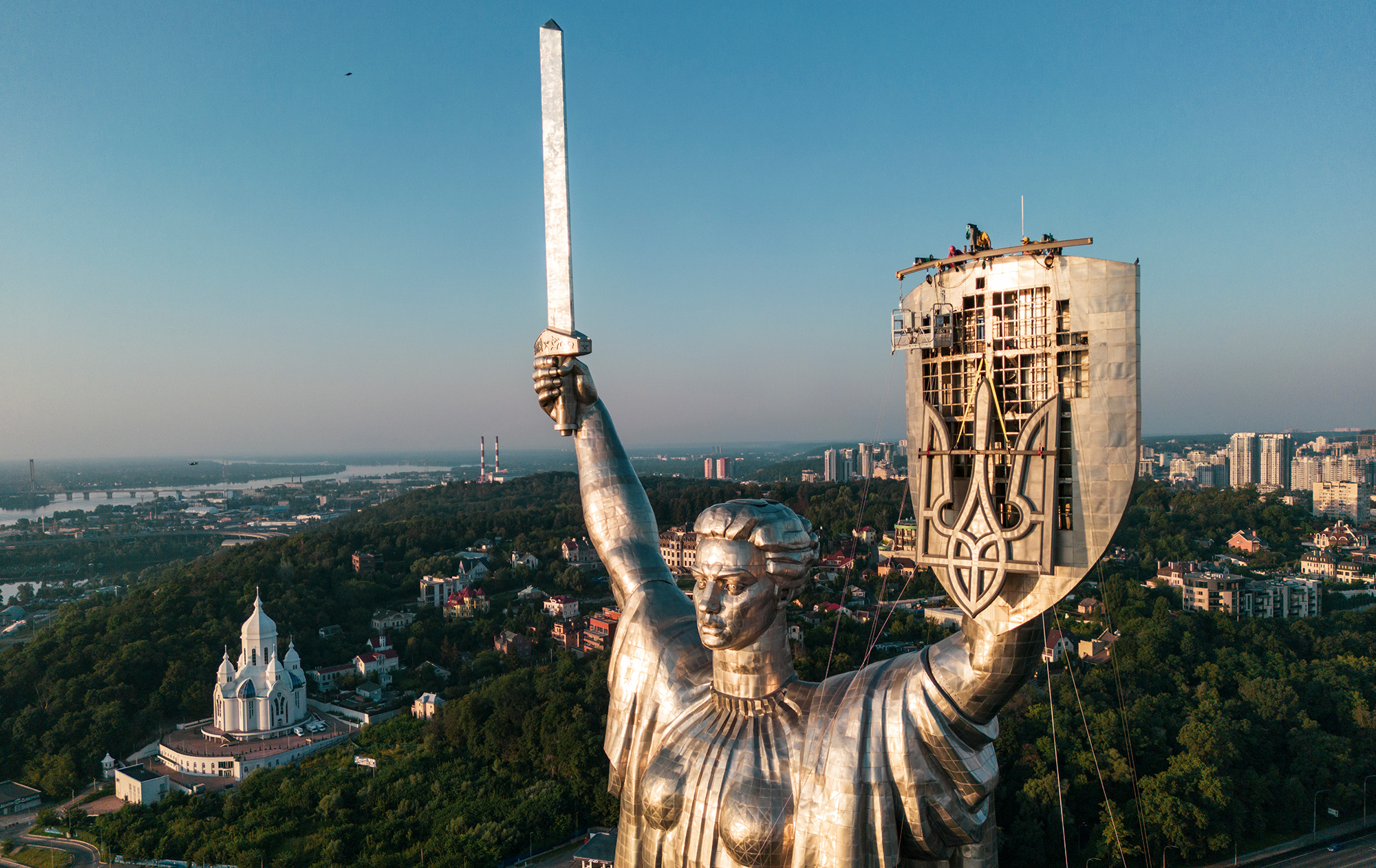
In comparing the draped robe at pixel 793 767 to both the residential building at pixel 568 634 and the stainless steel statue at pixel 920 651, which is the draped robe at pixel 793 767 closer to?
the stainless steel statue at pixel 920 651

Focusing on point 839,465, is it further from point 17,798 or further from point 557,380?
point 557,380

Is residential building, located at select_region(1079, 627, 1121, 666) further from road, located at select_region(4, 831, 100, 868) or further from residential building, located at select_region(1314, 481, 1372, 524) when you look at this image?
residential building, located at select_region(1314, 481, 1372, 524)

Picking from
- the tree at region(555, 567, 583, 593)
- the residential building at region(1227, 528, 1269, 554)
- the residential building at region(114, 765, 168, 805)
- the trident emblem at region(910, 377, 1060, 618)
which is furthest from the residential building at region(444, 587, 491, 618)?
the residential building at region(1227, 528, 1269, 554)

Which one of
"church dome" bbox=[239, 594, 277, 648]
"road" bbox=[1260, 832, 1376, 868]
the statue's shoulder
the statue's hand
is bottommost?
"road" bbox=[1260, 832, 1376, 868]

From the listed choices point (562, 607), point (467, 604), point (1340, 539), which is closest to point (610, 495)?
point (562, 607)

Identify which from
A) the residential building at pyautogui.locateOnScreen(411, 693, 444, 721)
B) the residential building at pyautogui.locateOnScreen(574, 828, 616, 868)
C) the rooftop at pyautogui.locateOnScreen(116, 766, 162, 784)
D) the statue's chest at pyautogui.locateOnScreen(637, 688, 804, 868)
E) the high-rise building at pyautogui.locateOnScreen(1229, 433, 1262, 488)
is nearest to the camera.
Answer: the statue's chest at pyautogui.locateOnScreen(637, 688, 804, 868)

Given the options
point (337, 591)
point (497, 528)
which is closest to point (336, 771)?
point (337, 591)

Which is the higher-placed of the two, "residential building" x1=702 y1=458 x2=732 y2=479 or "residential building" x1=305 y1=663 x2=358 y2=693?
"residential building" x1=702 y1=458 x2=732 y2=479

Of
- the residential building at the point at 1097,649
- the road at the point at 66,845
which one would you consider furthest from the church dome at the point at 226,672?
the residential building at the point at 1097,649
